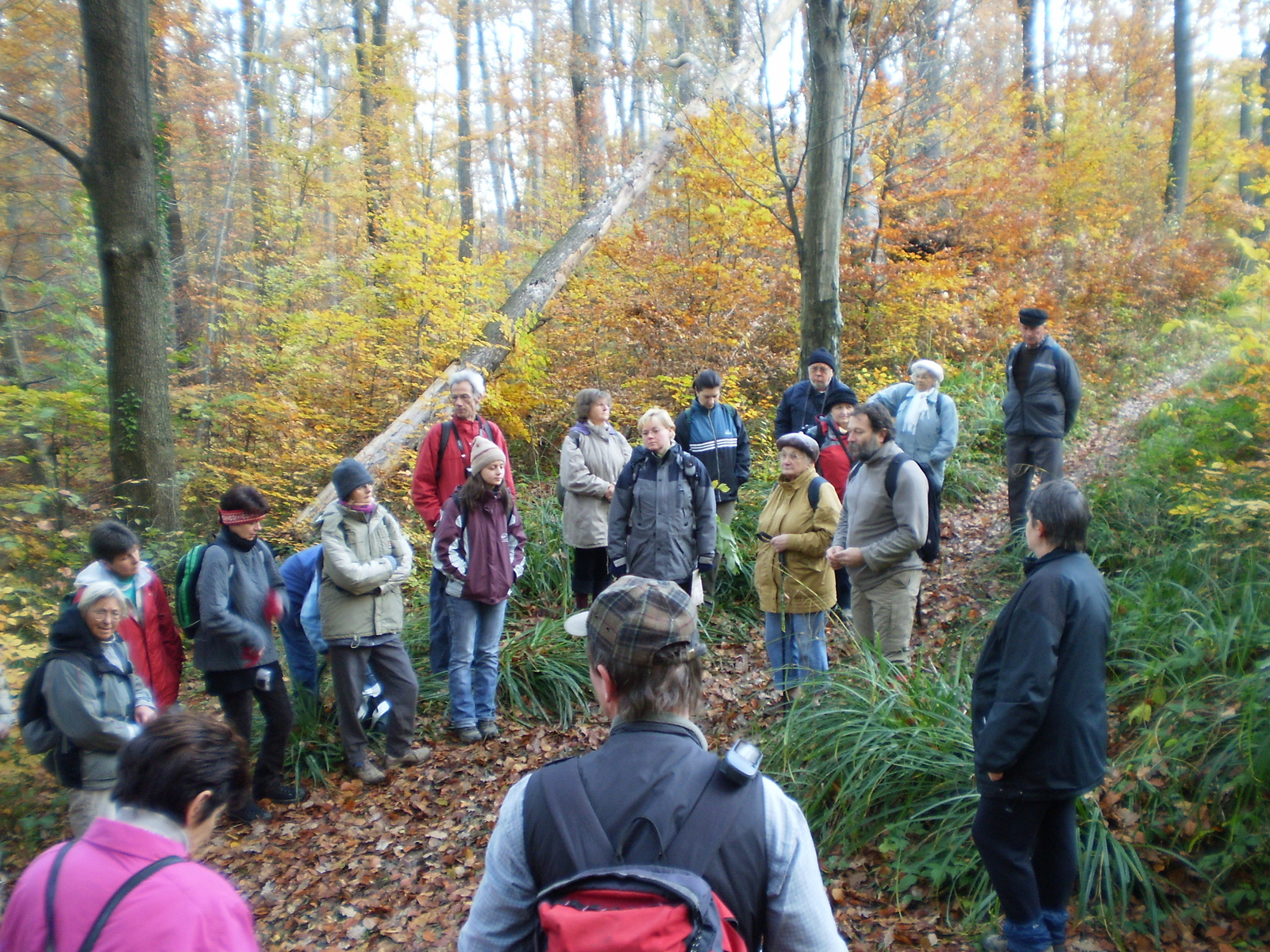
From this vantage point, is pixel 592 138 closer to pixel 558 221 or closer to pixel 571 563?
pixel 558 221

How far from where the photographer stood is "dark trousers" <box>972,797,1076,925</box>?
9.44 ft

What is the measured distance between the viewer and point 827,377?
22.8ft

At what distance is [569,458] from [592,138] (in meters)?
17.7

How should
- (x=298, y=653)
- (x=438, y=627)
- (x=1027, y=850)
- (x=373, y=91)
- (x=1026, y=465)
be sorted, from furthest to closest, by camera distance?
1. (x=373, y=91)
2. (x=1026, y=465)
3. (x=438, y=627)
4. (x=298, y=653)
5. (x=1027, y=850)

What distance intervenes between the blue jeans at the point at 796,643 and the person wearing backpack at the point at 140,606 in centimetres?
351

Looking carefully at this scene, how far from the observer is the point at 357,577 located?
4586mm

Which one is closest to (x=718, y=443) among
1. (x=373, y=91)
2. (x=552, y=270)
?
(x=552, y=270)

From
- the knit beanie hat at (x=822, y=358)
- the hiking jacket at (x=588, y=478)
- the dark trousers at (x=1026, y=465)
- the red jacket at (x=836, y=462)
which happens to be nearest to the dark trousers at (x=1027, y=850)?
the red jacket at (x=836, y=462)

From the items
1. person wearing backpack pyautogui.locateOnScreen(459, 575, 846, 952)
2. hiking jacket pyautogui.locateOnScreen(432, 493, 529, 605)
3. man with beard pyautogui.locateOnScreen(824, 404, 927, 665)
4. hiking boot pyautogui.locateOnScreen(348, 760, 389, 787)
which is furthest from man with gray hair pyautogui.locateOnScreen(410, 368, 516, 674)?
person wearing backpack pyautogui.locateOnScreen(459, 575, 846, 952)

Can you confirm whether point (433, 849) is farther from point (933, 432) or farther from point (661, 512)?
point (933, 432)

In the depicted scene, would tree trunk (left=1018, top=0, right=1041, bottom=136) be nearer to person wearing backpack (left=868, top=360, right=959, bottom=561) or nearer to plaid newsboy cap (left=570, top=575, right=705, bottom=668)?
person wearing backpack (left=868, top=360, right=959, bottom=561)

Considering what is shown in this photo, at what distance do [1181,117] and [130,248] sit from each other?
20.6 meters

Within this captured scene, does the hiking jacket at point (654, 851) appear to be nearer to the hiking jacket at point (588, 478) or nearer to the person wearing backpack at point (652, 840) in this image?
the person wearing backpack at point (652, 840)

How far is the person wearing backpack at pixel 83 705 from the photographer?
3.43m
